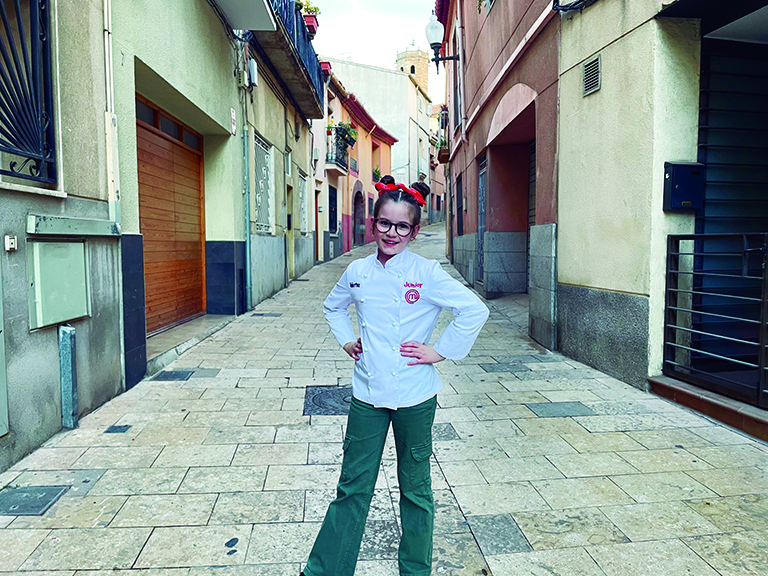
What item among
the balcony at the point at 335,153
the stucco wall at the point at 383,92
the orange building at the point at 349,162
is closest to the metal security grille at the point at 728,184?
the orange building at the point at 349,162

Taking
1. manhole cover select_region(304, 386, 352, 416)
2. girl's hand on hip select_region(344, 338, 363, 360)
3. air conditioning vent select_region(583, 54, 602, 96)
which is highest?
air conditioning vent select_region(583, 54, 602, 96)

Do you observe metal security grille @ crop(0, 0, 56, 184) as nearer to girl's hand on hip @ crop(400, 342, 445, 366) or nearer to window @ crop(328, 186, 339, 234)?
girl's hand on hip @ crop(400, 342, 445, 366)

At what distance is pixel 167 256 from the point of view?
7496 millimetres

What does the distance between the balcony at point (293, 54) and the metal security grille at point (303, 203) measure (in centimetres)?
222

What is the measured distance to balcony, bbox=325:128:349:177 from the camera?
68.9ft

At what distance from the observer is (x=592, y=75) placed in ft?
19.5

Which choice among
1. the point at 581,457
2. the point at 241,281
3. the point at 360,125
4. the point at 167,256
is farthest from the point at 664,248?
the point at 360,125

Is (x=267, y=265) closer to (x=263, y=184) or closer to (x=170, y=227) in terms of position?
(x=263, y=184)

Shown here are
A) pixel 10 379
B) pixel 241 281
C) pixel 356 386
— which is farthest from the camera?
pixel 241 281

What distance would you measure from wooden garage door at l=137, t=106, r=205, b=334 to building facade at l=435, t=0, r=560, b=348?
489 centimetres

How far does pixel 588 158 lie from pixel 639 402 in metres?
2.66

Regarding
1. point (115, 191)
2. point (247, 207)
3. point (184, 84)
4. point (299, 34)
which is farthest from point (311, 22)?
point (115, 191)

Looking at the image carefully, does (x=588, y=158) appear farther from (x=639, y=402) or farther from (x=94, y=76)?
(x=94, y=76)

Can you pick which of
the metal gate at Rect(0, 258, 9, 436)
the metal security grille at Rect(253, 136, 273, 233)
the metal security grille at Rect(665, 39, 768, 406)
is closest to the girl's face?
the metal gate at Rect(0, 258, 9, 436)
